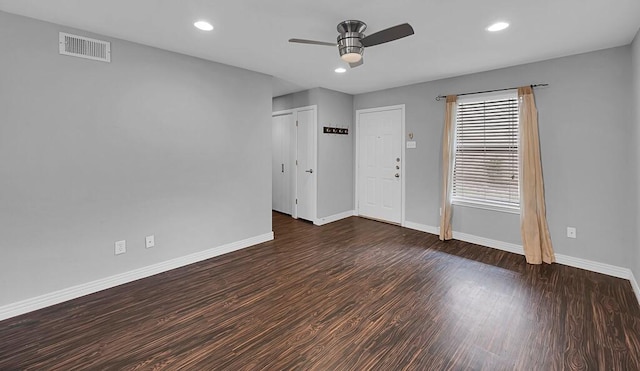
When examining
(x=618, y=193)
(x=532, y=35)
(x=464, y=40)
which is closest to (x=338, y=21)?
(x=464, y=40)

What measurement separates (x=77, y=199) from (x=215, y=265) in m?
1.53

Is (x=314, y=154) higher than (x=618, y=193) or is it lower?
higher

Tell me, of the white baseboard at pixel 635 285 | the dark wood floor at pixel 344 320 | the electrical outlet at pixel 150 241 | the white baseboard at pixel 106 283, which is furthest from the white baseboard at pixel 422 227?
the electrical outlet at pixel 150 241

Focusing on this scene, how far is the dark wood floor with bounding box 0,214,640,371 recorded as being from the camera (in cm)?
198

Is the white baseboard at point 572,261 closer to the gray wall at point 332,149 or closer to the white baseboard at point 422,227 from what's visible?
the white baseboard at point 422,227

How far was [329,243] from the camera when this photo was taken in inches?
173

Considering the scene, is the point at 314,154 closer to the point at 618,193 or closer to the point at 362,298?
the point at 362,298

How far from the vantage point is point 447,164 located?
4473 millimetres

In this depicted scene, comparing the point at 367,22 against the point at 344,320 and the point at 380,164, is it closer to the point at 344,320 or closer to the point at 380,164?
the point at 344,320

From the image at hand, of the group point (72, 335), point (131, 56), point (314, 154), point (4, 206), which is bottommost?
point (72, 335)

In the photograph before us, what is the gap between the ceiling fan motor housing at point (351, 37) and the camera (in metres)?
2.50

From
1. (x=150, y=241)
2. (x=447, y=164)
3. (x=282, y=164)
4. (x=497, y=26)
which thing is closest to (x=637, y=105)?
(x=497, y=26)

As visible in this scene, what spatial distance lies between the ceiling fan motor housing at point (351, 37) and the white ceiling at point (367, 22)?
0.06 metres

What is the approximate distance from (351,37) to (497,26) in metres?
1.34
